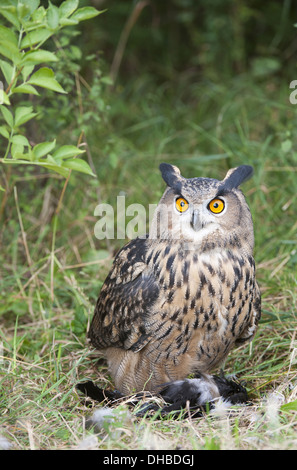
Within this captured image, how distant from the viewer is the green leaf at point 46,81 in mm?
2746

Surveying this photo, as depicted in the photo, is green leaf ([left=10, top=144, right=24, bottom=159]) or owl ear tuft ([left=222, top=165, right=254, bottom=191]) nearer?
green leaf ([left=10, top=144, right=24, bottom=159])

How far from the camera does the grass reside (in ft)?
8.78

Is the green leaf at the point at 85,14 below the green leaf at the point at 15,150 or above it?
above

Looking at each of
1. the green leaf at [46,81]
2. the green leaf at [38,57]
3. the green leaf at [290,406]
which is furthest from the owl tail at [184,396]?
the green leaf at [38,57]

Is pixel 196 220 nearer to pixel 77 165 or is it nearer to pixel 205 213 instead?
pixel 205 213

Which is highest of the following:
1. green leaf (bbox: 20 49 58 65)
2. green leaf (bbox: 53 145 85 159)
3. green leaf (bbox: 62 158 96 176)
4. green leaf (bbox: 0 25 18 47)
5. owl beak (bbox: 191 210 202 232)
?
green leaf (bbox: 0 25 18 47)

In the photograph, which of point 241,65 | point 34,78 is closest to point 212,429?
point 34,78

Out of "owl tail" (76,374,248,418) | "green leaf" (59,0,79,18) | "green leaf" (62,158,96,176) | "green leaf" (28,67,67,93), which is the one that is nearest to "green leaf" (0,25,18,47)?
"green leaf" (28,67,67,93)

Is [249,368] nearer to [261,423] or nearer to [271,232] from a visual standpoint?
[261,423]

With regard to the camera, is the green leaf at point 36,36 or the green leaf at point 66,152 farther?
the green leaf at point 66,152

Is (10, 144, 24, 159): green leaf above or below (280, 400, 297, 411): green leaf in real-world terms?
above

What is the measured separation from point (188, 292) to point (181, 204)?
1.38 feet

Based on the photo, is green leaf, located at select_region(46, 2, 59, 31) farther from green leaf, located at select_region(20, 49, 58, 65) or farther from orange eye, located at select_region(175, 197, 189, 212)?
orange eye, located at select_region(175, 197, 189, 212)

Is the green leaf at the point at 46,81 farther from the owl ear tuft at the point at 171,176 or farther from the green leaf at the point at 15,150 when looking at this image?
the owl ear tuft at the point at 171,176
